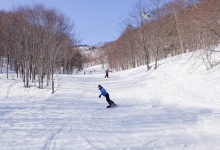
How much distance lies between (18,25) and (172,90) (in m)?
17.0

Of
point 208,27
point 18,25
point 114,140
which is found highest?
point 18,25

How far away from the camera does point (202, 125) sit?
7.69 metres

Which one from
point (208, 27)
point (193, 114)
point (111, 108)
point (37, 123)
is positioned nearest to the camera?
point (208, 27)

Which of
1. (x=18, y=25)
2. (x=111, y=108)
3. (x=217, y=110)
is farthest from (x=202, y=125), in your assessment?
(x=18, y=25)

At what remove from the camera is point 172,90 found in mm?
15047

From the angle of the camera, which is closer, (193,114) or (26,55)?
(193,114)

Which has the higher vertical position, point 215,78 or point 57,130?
point 215,78

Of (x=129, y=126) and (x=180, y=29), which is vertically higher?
(x=180, y=29)

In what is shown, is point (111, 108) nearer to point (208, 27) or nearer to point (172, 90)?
point (172, 90)

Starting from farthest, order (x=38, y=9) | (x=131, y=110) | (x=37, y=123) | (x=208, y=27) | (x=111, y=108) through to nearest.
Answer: (x=38, y=9), (x=111, y=108), (x=131, y=110), (x=37, y=123), (x=208, y=27)

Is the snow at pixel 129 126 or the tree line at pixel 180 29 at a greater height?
the tree line at pixel 180 29

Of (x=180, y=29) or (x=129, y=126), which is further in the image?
(x=180, y=29)

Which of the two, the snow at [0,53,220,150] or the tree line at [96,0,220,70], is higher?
the tree line at [96,0,220,70]

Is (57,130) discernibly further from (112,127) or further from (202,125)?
(202,125)
